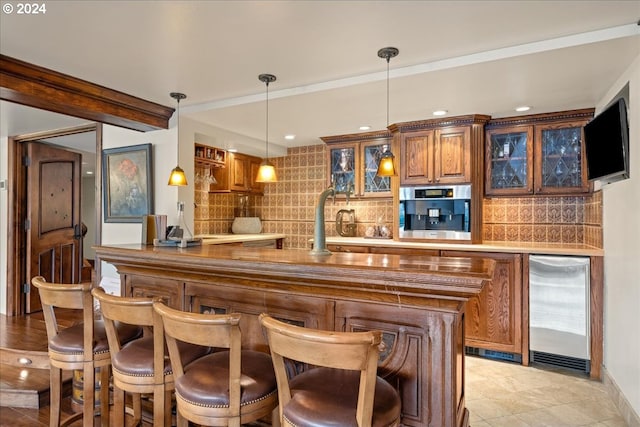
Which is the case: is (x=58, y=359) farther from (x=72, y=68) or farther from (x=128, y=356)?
(x=72, y=68)

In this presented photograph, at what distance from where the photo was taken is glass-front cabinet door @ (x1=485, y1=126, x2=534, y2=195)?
3.79 m

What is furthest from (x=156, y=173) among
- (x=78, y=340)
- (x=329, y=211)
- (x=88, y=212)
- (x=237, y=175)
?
(x=88, y=212)

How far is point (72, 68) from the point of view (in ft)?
9.05

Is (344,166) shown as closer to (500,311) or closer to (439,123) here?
(439,123)

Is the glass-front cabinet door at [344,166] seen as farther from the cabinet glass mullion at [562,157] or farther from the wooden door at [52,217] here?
the wooden door at [52,217]

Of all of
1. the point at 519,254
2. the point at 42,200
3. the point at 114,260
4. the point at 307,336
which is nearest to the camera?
the point at 307,336

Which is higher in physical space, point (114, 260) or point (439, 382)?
point (114, 260)

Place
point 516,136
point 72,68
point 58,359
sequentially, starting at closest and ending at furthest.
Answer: point 58,359 → point 72,68 → point 516,136

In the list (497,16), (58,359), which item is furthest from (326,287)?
(497,16)

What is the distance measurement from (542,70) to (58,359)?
355 centimetres

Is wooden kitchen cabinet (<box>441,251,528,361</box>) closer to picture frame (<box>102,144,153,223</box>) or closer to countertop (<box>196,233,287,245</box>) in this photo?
countertop (<box>196,233,287,245</box>)

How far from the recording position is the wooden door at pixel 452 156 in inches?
152

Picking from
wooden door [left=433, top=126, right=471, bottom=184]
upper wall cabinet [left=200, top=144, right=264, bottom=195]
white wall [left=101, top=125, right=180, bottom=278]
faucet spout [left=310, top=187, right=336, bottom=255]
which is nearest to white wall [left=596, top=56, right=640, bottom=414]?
wooden door [left=433, top=126, right=471, bottom=184]

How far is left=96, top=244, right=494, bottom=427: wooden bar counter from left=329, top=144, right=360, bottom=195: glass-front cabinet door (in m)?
2.82
